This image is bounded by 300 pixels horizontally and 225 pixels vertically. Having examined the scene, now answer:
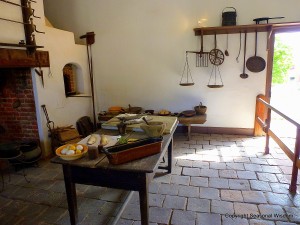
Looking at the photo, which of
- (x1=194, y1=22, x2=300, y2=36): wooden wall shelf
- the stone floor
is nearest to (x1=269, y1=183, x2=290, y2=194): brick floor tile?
the stone floor

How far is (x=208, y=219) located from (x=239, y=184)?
0.88 metres

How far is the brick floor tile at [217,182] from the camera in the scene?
3.02m

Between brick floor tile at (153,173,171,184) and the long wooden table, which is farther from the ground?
the long wooden table

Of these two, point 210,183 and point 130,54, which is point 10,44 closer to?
point 130,54

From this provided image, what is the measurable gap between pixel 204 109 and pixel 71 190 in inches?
130

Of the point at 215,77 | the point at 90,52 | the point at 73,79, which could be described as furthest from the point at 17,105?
the point at 215,77

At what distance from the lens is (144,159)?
6.38 ft

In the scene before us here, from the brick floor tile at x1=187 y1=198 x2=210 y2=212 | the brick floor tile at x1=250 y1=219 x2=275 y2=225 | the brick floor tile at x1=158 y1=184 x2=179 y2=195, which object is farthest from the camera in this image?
the brick floor tile at x1=158 y1=184 x2=179 y2=195

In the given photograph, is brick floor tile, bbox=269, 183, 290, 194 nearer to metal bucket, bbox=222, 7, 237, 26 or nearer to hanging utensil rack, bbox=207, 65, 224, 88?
hanging utensil rack, bbox=207, 65, 224, 88

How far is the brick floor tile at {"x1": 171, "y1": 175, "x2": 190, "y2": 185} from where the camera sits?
3.13m

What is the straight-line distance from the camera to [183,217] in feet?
8.00

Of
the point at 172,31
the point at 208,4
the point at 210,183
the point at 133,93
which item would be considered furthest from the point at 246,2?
the point at 210,183

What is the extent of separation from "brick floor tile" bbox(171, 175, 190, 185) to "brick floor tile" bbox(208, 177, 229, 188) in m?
0.30

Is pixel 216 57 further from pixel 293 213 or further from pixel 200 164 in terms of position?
pixel 293 213
